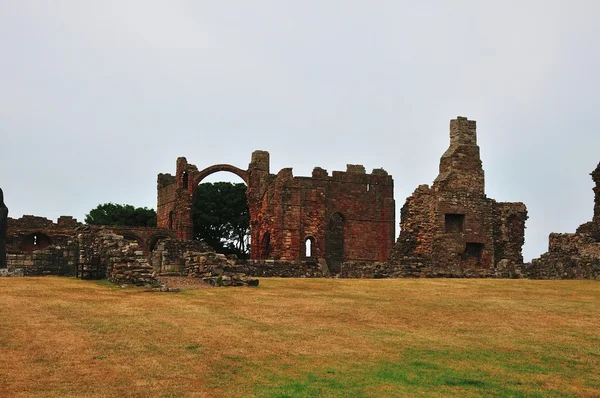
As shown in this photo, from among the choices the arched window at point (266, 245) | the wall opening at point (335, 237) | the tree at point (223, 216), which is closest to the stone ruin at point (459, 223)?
the arched window at point (266, 245)

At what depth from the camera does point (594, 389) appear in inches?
366

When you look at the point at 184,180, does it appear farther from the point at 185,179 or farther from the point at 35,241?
the point at 35,241

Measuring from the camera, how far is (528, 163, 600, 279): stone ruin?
24.7m

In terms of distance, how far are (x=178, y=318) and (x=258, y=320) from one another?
1.35 meters

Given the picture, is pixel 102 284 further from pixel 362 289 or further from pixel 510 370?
pixel 510 370

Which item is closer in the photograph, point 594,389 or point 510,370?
point 594,389

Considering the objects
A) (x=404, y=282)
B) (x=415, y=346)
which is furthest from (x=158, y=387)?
(x=404, y=282)

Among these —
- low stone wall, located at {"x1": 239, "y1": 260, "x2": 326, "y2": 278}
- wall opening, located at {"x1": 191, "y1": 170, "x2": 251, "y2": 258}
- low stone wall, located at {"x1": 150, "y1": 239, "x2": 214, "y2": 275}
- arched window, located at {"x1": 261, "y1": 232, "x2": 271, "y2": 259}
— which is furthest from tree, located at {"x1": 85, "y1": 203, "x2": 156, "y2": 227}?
low stone wall, located at {"x1": 150, "y1": 239, "x2": 214, "y2": 275}

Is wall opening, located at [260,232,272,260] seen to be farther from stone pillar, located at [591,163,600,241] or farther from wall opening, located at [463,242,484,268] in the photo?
stone pillar, located at [591,163,600,241]

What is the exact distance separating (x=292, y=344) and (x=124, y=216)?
64230 mm

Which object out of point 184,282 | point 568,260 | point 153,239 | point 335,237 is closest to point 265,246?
point 335,237

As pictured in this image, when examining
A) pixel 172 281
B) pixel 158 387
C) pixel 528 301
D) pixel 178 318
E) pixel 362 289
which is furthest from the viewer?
pixel 172 281

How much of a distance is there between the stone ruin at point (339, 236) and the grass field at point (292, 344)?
190 inches

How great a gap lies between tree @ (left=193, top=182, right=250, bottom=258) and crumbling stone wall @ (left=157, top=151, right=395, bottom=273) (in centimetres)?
1057
